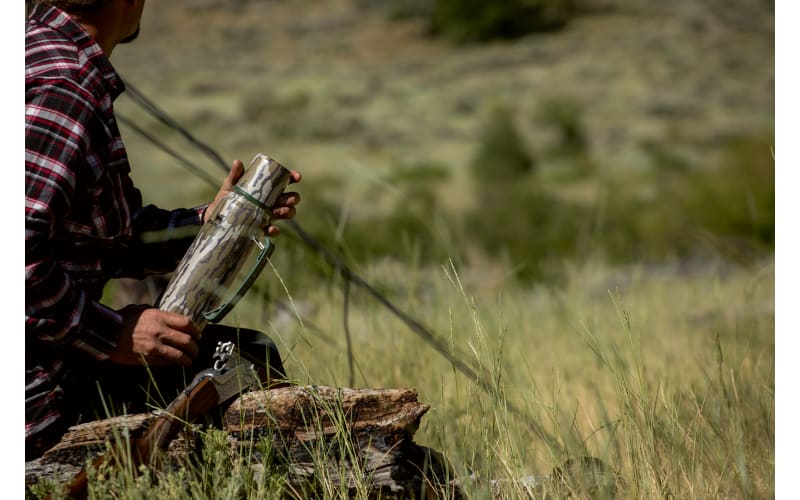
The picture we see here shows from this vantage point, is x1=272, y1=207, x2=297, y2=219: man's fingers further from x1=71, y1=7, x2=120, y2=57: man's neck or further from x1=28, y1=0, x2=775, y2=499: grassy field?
x1=71, y1=7, x2=120, y2=57: man's neck

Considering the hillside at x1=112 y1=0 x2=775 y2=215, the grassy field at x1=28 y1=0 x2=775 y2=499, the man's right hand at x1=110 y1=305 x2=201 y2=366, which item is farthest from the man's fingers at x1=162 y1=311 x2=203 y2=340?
the hillside at x1=112 y1=0 x2=775 y2=215

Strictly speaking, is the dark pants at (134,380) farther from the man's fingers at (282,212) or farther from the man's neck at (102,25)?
the man's neck at (102,25)

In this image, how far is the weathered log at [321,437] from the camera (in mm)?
1916

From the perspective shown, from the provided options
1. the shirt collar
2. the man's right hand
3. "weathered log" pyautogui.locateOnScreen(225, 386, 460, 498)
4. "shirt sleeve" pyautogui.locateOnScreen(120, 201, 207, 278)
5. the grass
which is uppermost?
the shirt collar

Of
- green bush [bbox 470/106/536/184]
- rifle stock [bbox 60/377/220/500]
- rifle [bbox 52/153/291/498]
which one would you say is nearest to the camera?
rifle stock [bbox 60/377/220/500]

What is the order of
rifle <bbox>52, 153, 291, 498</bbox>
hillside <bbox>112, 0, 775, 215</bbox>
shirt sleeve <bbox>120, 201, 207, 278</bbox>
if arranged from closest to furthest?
rifle <bbox>52, 153, 291, 498</bbox> → shirt sleeve <bbox>120, 201, 207, 278</bbox> → hillside <bbox>112, 0, 775, 215</bbox>

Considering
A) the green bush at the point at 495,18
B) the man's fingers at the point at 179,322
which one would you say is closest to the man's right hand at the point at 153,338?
the man's fingers at the point at 179,322

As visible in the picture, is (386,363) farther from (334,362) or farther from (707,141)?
(707,141)

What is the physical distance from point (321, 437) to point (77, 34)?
108 centimetres

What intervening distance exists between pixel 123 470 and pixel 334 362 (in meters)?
1.55

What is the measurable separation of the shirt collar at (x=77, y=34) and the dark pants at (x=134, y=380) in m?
0.65

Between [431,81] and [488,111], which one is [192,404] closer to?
[488,111]

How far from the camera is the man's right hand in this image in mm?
1803

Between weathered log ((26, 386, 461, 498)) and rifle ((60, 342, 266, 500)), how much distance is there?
5 centimetres
